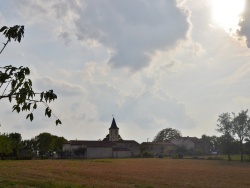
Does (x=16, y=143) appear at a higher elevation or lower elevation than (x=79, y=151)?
higher

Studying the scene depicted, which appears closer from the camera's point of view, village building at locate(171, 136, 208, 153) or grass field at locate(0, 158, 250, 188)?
grass field at locate(0, 158, 250, 188)

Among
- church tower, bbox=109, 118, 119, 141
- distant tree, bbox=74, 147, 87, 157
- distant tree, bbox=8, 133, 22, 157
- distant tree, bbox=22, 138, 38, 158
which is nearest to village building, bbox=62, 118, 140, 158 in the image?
distant tree, bbox=74, 147, 87, 157

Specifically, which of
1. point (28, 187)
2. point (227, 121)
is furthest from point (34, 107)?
point (227, 121)

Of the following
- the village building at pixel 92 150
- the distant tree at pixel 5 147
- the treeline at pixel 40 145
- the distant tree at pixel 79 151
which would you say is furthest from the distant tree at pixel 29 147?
the distant tree at pixel 5 147

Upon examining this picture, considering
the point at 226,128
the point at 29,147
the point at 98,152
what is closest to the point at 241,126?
the point at 226,128

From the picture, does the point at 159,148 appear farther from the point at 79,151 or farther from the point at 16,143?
the point at 16,143

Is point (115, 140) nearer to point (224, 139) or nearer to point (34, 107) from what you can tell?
point (224, 139)

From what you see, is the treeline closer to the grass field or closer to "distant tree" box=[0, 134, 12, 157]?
"distant tree" box=[0, 134, 12, 157]

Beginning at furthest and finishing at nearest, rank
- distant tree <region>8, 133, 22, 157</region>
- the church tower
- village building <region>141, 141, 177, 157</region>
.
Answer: village building <region>141, 141, 177, 157</region> → the church tower → distant tree <region>8, 133, 22, 157</region>

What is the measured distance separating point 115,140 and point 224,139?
58.6 metres

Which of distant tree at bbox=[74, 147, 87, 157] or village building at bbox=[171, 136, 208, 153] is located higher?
village building at bbox=[171, 136, 208, 153]

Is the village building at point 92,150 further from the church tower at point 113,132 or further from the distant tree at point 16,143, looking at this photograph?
the distant tree at point 16,143

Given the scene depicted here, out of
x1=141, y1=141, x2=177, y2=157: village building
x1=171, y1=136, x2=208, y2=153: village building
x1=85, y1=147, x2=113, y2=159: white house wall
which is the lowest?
x1=85, y1=147, x2=113, y2=159: white house wall

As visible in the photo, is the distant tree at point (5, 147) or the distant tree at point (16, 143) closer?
the distant tree at point (5, 147)
